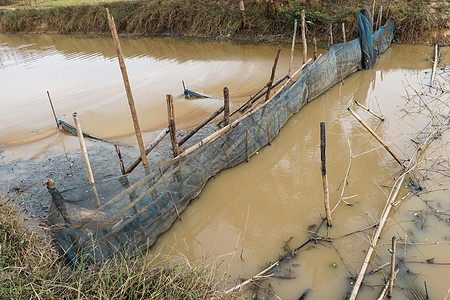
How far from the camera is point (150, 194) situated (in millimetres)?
4266

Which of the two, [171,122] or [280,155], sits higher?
[171,122]

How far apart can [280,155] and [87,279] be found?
13.7 ft

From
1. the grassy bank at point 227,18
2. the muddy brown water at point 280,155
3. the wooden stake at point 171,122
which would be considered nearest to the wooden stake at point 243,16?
the grassy bank at point 227,18

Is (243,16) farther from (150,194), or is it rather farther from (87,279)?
(87,279)

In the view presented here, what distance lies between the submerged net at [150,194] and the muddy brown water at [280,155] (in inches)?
11.1

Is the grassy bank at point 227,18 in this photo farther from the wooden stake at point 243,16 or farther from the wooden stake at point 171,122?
the wooden stake at point 171,122

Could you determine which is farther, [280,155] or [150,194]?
[280,155]

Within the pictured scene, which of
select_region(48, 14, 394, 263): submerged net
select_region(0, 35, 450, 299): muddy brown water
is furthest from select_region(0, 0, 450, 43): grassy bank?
select_region(48, 14, 394, 263): submerged net

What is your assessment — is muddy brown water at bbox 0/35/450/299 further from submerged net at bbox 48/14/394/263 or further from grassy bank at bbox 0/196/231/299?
grassy bank at bbox 0/196/231/299

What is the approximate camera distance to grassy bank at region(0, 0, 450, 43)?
11.4 meters

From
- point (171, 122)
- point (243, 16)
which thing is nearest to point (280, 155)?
point (171, 122)

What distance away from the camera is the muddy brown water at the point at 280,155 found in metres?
4.10

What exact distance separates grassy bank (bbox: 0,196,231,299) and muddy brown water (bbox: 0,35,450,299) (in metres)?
0.73

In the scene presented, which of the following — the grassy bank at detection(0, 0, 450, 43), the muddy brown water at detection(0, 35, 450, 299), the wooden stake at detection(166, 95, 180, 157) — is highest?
the grassy bank at detection(0, 0, 450, 43)
